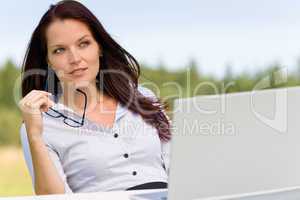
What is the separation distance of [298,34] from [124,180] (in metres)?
3.60

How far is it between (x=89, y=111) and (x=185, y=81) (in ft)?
11.0

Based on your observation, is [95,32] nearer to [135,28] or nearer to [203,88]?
[203,88]

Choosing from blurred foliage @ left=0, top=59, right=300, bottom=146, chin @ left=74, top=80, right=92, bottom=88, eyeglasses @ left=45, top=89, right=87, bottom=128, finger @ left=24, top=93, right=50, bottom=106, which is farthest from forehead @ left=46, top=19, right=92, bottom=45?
blurred foliage @ left=0, top=59, right=300, bottom=146

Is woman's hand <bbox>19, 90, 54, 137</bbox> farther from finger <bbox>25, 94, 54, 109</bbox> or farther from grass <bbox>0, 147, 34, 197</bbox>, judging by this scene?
grass <bbox>0, 147, 34, 197</bbox>

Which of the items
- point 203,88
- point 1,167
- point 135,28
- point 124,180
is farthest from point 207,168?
point 1,167

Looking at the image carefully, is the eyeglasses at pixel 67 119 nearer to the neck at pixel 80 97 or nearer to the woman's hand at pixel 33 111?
the neck at pixel 80 97

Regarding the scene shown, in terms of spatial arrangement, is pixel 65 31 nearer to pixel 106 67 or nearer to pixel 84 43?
pixel 84 43

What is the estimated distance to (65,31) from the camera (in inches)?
93.7

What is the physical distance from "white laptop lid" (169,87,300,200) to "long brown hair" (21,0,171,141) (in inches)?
37.7

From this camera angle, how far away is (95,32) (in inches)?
95.7

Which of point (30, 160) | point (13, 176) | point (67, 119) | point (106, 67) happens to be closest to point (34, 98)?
point (30, 160)

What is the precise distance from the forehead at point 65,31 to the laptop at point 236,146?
1.21 m

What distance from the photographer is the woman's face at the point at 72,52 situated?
7.78 ft

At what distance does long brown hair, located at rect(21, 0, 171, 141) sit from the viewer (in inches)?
92.5
